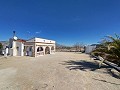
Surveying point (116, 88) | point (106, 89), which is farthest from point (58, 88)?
point (116, 88)

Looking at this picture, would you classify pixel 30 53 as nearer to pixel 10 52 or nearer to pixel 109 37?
pixel 10 52

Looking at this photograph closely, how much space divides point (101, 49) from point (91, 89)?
646 centimetres

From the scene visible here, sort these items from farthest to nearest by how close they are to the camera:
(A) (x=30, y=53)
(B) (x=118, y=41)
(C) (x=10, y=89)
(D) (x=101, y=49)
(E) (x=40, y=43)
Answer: (E) (x=40, y=43), (A) (x=30, y=53), (D) (x=101, y=49), (B) (x=118, y=41), (C) (x=10, y=89)

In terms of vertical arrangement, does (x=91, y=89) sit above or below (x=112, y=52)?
below

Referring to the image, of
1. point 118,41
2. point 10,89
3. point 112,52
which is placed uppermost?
point 118,41

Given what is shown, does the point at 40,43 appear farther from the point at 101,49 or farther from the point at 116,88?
the point at 116,88

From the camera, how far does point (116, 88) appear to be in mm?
5004

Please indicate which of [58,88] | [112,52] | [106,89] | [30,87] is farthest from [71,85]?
[112,52]

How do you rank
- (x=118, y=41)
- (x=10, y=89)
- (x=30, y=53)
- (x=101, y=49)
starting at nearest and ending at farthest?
(x=10, y=89) < (x=118, y=41) < (x=101, y=49) < (x=30, y=53)

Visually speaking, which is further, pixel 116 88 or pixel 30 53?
pixel 30 53

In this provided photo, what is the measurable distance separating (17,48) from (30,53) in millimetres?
3329

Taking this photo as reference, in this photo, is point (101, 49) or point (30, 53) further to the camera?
point (30, 53)

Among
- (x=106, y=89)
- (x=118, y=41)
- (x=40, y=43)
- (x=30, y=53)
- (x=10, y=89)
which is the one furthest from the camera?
(x=40, y=43)

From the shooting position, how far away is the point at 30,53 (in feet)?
81.8
